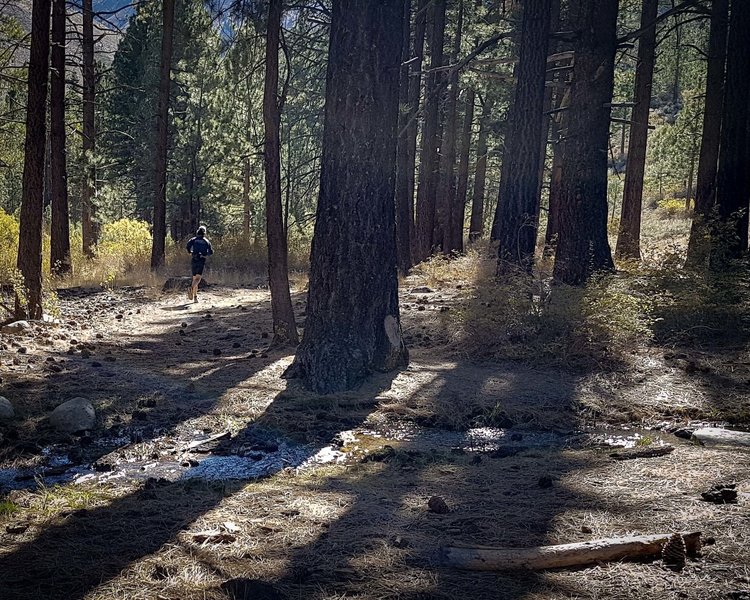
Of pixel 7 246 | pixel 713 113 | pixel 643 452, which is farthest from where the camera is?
pixel 7 246

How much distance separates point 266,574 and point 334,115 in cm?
569

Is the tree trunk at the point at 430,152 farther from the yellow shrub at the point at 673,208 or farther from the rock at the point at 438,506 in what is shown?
the yellow shrub at the point at 673,208

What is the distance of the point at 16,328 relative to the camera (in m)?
10.8

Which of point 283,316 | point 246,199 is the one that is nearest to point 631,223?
point 283,316

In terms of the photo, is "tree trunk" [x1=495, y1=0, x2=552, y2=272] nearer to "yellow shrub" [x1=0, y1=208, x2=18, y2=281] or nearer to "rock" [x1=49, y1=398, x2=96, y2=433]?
"rock" [x1=49, y1=398, x2=96, y2=433]

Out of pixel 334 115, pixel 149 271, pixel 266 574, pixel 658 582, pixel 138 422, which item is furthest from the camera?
pixel 149 271

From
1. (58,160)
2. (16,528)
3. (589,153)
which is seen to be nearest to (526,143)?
(589,153)

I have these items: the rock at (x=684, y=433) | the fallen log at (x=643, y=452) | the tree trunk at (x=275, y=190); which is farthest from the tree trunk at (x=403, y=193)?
the fallen log at (x=643, y=452)

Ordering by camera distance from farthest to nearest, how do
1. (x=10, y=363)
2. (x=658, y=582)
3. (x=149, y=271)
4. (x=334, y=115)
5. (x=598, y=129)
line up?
(x=149, y=271)
(x=598, y=129)
(x=10, y=363)
(x=334, y=115)
(x=658, y=582)

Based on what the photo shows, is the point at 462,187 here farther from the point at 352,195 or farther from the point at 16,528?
the point at 16,528

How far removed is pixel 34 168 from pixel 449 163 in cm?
1421

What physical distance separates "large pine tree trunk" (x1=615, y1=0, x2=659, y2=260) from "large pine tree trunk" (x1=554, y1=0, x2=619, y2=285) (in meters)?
4.63

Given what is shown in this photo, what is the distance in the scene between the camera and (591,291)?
Answer: 355 inches

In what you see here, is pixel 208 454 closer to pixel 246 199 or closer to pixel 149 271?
pixel 149 271
